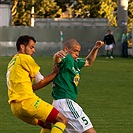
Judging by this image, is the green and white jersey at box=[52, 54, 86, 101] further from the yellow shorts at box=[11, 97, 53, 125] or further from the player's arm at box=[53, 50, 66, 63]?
the yellow shorts at box=[11, 97, 53, 125]

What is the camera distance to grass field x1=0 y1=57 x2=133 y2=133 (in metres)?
13.5

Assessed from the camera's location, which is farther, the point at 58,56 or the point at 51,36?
the point at 51,36

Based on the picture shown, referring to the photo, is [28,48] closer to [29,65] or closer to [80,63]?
[29,65]

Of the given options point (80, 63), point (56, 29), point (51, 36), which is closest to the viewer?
point (80, 63)

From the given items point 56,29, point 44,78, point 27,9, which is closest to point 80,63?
point 44,78

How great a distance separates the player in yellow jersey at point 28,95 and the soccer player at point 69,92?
17 cm

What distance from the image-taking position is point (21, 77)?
9219 millimetres

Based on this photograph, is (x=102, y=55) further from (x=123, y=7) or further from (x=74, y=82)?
(x=74, y=82)

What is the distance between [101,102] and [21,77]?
28.6 feet

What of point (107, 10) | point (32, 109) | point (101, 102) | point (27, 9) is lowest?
point (107, 10)

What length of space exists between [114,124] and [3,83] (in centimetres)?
1007

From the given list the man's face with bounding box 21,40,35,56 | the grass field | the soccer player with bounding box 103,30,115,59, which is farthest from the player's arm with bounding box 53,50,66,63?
the soccer player with bounding box 103,30,115,59

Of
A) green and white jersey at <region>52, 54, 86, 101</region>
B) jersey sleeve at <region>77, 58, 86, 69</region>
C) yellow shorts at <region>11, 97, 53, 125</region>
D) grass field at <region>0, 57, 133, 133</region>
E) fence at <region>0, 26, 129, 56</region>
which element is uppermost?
jersey sleeve at <region>77, 58, 86, 69</region>

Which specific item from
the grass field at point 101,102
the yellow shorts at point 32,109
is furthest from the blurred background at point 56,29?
the yellow shorts at point 32,109
